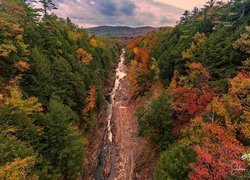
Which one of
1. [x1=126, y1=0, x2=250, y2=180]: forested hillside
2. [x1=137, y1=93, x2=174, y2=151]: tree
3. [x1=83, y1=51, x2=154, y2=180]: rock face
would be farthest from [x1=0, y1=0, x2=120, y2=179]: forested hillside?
[x1=126, y1=0, x2=250, y2=180]: forested hillside

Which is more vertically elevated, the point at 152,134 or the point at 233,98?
the point at 233,98

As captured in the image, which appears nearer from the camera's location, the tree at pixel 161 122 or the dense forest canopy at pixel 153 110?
the dense forest canopy at pixel 153 110

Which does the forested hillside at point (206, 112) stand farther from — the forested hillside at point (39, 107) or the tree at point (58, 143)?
the forested hillside at point (39, 107)

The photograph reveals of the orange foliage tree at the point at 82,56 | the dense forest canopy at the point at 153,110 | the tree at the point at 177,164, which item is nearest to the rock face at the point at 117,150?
the dense forest canopy at the point at 153,110

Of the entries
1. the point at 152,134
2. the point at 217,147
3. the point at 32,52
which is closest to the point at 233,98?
the point at 217,147

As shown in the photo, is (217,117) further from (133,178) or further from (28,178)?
(28,178)

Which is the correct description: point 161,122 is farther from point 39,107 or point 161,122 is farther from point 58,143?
point 39,107

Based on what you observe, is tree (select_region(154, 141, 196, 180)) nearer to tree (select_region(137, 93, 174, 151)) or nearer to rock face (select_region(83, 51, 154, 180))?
tree (select_region(137, 93, 174, 151))
